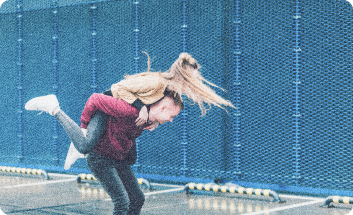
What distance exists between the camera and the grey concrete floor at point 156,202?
25.3 feet

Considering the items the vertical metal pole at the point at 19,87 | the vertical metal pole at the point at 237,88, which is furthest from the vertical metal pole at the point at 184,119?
the vertical metal pole at the point at 19,87

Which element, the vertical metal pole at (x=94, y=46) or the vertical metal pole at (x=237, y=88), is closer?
the vertical metal pole at (x=237, y=88)

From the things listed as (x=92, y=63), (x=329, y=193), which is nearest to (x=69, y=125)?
(x=329, y=193)

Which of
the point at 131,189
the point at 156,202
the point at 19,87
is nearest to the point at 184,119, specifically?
the point at 156,202

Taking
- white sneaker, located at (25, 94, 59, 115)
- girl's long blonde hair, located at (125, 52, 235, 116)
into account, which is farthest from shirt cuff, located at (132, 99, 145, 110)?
white sneaker, located at (25, 94, 59, 115)

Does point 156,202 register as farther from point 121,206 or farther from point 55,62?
point 55,62

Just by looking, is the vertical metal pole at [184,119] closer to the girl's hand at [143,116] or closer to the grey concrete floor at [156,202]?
A: the grey concrete floor at [156,202]

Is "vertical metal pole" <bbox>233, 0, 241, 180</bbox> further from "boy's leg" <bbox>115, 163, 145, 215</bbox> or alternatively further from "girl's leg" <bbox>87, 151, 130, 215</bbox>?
"girl's leg" <bbox>87, 151, 130, 215</bbox>

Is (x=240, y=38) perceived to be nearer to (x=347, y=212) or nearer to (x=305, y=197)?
(x=305, y=197)

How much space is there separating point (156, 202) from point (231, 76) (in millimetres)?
2738

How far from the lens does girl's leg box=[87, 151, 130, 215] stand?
15.5ft

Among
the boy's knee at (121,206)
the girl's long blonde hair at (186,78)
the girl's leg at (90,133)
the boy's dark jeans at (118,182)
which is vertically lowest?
the boy's knee at (121,206)

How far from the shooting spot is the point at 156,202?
8500 mm

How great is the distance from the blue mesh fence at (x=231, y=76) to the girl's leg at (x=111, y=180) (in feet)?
Answer: 16.5
